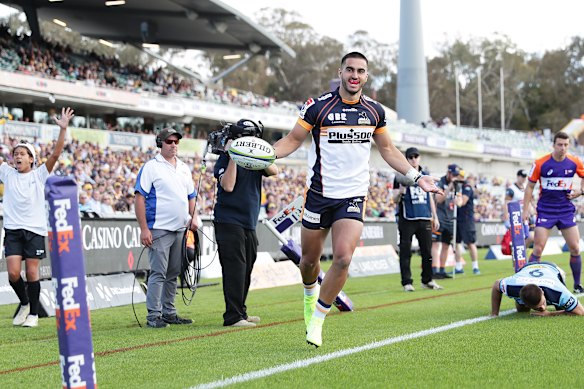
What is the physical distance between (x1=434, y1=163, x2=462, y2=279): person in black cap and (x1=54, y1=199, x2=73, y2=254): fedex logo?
13.9 m

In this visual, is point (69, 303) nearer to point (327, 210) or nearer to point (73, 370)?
point (73, 370)

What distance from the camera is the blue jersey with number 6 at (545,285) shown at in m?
8.84

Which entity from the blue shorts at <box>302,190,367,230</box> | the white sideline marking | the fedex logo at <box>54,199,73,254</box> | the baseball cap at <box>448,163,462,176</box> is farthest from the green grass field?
the baseball cap at <box>448,163,462,176</box>

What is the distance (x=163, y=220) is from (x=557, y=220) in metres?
5.63

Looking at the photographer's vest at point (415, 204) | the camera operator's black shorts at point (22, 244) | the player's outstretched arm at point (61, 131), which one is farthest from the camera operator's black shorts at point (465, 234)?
the player's outstretched arm at point (61, 131)

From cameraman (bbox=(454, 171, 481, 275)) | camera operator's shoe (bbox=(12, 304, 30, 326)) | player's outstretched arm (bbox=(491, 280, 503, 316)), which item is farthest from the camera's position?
cameraman (bbox=(454, 171, 481, 275))

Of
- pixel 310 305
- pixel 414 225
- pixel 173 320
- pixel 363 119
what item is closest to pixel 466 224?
pixel 414 225

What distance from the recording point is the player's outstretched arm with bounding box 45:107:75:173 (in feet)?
28.1

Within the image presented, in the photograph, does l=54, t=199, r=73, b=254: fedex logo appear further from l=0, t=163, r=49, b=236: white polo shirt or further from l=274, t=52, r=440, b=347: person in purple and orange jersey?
l=0, t=163, r=49, b=236: white polo shirt

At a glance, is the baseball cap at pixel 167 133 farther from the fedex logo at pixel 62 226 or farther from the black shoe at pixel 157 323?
the fedex logo at pixel 62 226

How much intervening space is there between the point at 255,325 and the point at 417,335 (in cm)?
205

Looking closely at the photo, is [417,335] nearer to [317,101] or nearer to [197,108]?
[317,101]

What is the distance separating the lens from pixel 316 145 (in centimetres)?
733

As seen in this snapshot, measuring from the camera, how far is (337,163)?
7.27 m
